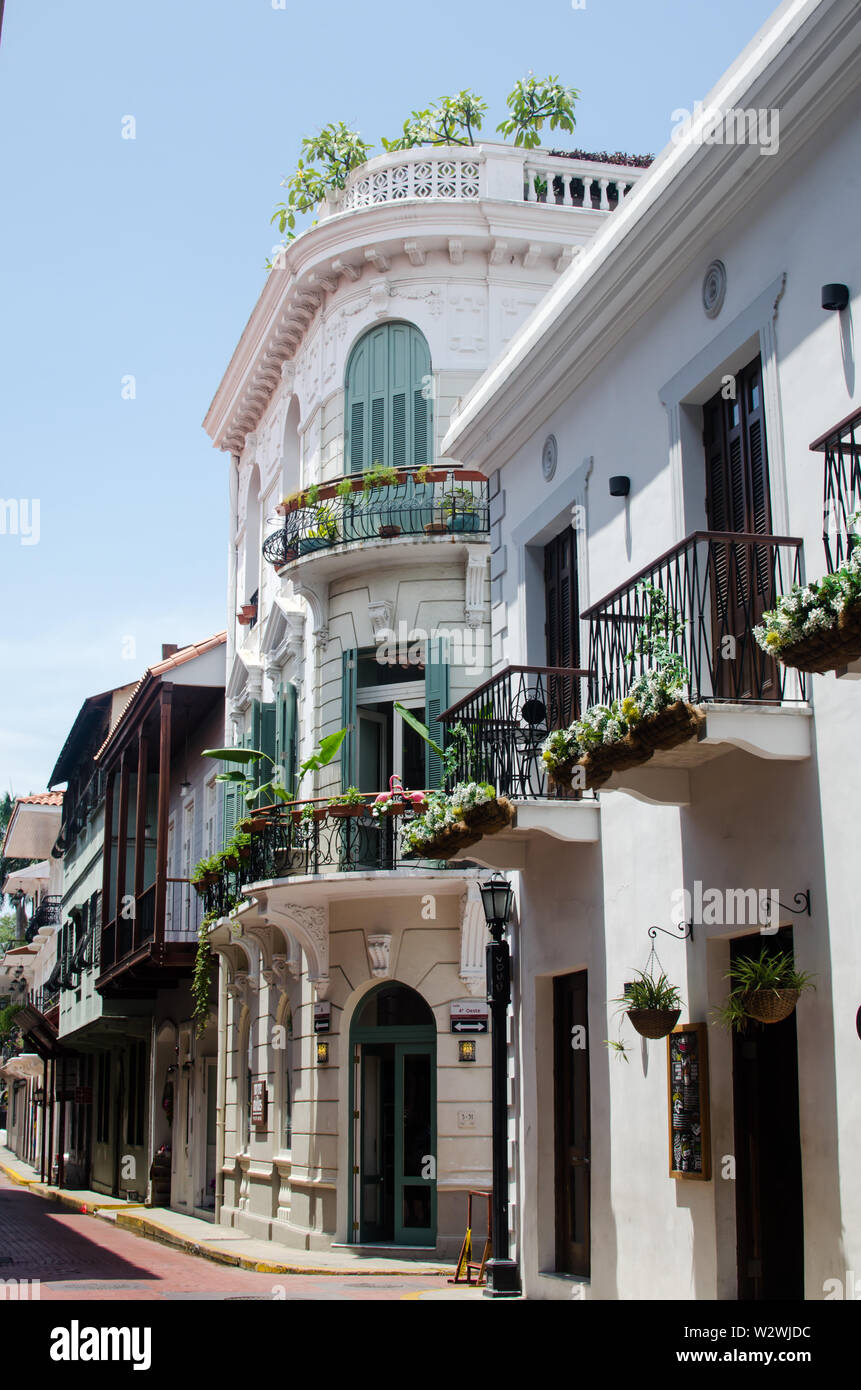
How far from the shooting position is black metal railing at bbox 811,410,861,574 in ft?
25.8

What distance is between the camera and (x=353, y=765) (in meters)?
19.0

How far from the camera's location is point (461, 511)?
61.2ft

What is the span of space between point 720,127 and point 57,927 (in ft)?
135

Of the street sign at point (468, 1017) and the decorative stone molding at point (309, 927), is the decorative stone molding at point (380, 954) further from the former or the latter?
the street sign at point (468, 1017)

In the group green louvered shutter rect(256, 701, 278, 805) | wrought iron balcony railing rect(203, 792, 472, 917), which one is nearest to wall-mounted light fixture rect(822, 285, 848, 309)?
wrought iron balcony railing rect(203, 792, 472, 917)

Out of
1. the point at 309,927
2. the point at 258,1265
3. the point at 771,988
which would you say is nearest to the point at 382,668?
the point at 309,927

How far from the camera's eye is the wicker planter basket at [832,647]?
7230mm

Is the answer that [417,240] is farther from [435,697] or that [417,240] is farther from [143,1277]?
[143,1277]

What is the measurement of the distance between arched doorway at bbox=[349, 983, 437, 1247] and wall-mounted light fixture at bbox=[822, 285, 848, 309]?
450 inches

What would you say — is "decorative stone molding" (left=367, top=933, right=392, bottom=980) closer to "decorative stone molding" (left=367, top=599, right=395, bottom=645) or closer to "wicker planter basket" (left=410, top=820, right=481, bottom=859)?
"decorative stone molding" (left=367, top=599, right=395, bottom=645)

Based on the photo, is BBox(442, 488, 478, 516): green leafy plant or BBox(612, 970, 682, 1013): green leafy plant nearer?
BBox(612, 970, 682, 1013): green leafy plant
